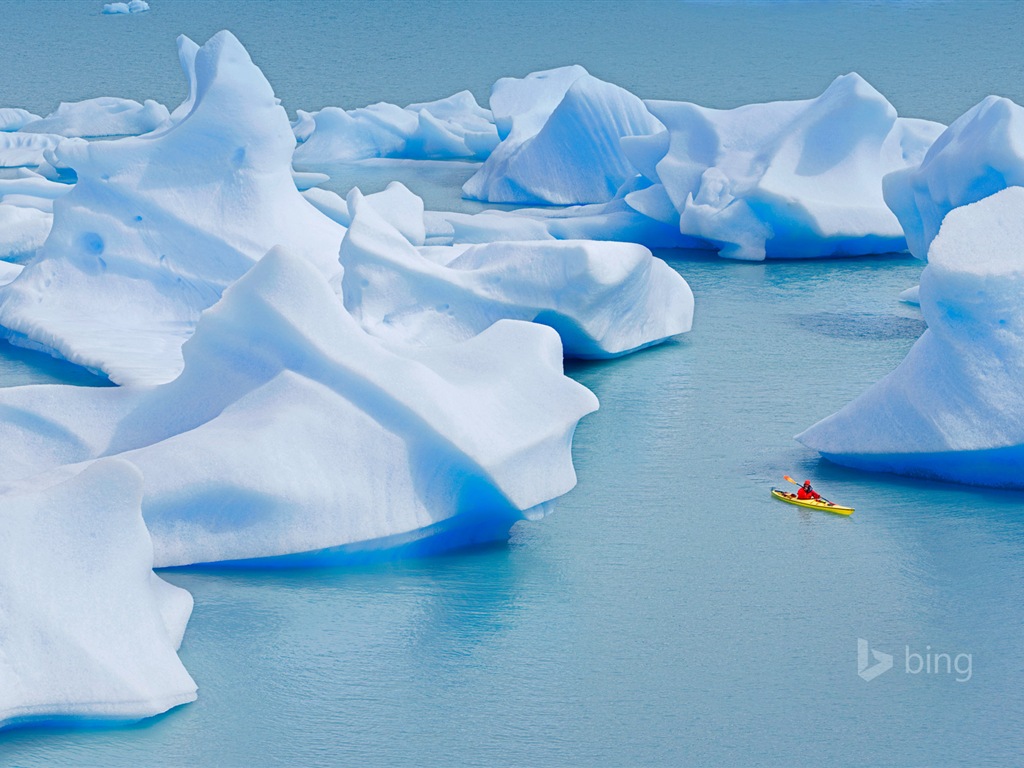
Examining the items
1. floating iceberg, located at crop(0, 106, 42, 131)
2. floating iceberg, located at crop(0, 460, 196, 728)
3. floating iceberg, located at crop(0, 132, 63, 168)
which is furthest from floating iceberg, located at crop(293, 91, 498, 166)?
floating iceberg, located at crop(0, 460, 196, 728)

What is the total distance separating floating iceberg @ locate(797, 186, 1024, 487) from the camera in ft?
17.0

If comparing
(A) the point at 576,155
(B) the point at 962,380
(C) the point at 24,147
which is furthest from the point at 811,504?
(C) the point at 24,147

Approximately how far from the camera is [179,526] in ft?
14.9

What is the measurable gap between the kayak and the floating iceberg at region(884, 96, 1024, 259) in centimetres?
274

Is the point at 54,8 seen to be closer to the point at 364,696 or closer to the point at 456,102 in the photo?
the point at 456,102

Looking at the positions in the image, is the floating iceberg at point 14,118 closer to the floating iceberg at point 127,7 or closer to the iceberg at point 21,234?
the iceberg at point 21,234

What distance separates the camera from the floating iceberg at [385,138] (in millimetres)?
14188

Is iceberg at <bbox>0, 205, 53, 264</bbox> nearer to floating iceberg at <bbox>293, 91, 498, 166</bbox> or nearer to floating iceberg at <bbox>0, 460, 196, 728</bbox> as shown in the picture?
floating iceberg at <bbox>293, 91, 498, 166</bbox>

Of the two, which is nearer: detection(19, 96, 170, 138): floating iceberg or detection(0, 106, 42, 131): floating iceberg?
detection(19, 96, 170, 138): floating iceberg

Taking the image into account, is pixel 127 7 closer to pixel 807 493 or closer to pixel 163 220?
pixel 163 220

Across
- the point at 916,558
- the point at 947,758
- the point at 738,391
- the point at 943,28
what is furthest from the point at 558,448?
the point at 943,28

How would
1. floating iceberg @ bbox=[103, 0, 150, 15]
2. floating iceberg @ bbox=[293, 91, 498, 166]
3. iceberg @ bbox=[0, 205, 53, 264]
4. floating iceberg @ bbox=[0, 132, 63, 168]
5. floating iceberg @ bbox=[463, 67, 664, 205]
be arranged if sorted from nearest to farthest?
iceberg @ bbox=[0, 205, 53, 264] < floating iceberg @ bbox=[463, 67, 664, 205] < floating iceberg @ bbox=[0, 132, 63, 168] < floating iceberg @ bbox=[293, 91, 498, 166] < floating iceberg @ bbox=[103, 0, 150, 15]
